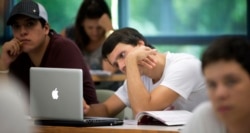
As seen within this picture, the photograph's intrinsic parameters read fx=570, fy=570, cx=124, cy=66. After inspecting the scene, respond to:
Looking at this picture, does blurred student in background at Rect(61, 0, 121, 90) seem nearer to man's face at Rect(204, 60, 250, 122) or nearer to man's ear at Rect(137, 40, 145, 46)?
man's ear at Rect(137, 40, 145, 46)

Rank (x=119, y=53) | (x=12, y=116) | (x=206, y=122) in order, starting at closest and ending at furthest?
(x=12, y=116), (x=206, y=122), (x=119, y=53)

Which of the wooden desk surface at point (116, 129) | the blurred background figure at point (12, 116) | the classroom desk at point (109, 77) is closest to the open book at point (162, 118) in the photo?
the wooden desk surface at point (116, 129)

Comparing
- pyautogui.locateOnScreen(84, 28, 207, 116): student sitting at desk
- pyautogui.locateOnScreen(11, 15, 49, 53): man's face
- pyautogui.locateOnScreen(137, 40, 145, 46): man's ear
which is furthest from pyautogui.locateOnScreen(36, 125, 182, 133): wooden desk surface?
pyautogui.locateOnScreen(11, 15, 49, 53): man's face

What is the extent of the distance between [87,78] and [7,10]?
4043mm

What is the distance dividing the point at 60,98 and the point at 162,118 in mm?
477

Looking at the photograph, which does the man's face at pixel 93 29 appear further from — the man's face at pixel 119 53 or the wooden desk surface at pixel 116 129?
the wooden desk surface at pixel 116 129

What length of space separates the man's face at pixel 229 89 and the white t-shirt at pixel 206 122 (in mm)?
160

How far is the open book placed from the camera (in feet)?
8.06

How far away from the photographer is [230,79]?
139 cm

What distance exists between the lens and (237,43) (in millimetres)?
1443

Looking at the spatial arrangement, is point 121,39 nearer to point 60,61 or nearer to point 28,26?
point 60,61

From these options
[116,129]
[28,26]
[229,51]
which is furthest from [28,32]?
[229,51]

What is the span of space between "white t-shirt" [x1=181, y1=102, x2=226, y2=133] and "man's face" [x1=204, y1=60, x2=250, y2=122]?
0.16 meters

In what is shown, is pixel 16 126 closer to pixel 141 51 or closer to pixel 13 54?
pixel 141 51
